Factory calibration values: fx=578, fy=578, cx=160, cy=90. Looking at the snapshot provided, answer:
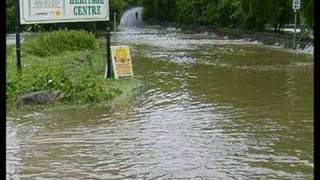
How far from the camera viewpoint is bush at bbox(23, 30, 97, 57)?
24267 mm

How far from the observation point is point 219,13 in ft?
205

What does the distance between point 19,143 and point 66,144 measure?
758mm

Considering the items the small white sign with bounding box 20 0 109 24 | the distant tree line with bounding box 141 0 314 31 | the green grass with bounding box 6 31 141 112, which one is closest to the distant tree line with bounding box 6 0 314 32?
the distant tree line with bounding box 141 0 314 31

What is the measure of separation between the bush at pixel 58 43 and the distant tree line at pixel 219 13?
33.6 feet

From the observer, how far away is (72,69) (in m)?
19.2

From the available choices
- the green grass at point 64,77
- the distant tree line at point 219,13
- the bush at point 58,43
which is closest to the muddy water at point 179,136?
the green grass at point 64,77

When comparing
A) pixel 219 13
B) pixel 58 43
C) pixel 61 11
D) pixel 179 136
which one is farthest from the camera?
pixel 219 13

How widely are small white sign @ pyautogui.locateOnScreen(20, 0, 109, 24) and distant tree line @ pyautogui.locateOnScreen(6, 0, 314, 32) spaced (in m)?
6.15

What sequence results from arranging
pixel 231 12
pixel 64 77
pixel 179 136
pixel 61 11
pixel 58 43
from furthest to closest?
pixel 231 12, pixel 58 43, pixel 61 11, pixel 64 77, pixel 179 136

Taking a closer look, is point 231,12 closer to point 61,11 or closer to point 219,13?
point 219,13

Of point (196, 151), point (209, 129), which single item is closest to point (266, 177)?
point (196, 151)

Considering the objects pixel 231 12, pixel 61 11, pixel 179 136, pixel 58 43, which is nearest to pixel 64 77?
pixel 61 11

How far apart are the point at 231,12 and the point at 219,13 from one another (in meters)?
3.71

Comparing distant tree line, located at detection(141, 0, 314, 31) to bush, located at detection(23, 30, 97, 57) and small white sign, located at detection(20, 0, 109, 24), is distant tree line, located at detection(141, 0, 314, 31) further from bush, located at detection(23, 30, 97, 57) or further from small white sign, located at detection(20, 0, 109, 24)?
bush, located at detection(23, 30, 97, 57)
